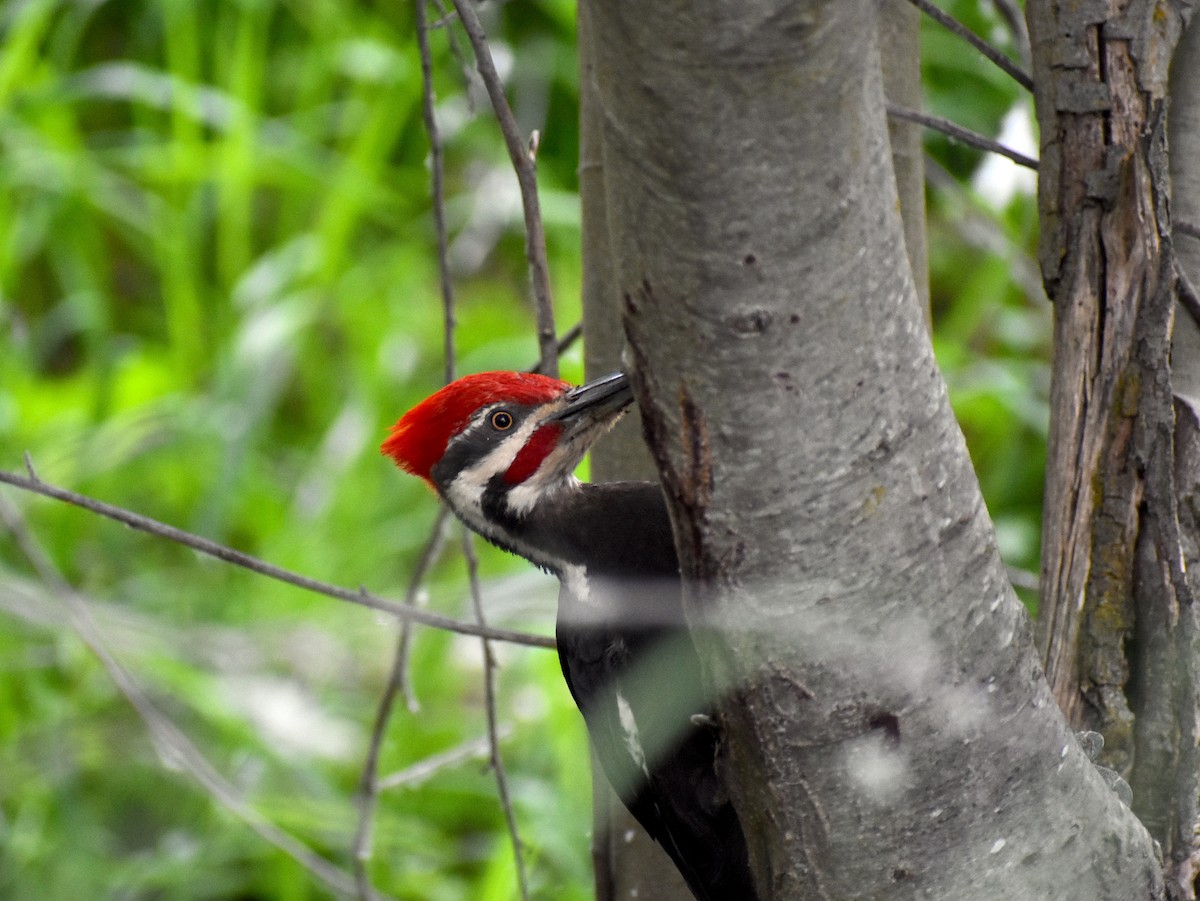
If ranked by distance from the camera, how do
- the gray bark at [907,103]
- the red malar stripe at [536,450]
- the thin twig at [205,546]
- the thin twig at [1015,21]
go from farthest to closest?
the thin twig at [1015,21]
the red malar stripe at [536,450]
the gray bark at [907,103]
the thin twig at [205,546]

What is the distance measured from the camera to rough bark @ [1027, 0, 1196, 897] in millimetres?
1201

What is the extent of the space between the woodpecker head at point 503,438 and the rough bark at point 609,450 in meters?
0.04

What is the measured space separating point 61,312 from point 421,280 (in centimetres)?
103

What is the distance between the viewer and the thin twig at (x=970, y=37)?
4.03 ft

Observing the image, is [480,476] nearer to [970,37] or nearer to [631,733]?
[631,733]

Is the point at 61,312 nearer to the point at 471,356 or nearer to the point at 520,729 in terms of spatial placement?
the point at 471,356

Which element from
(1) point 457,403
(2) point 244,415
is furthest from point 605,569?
(2) point 244,415

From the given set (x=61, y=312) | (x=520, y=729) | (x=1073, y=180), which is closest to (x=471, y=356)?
(x=520, y=729)

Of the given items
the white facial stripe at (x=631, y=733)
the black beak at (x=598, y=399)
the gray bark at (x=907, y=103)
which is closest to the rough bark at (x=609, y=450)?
the black beak at (x=598, y=399)

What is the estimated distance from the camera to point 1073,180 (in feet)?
3.98

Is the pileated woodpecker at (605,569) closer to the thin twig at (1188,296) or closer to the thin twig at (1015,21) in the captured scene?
the thin twig at (1188,296)

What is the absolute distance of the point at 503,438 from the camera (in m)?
1.65

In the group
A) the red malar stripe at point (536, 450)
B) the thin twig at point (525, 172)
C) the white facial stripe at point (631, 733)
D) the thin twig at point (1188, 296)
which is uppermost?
the thin twig at point (525, 172)

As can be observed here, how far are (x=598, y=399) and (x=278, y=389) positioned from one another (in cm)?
202
